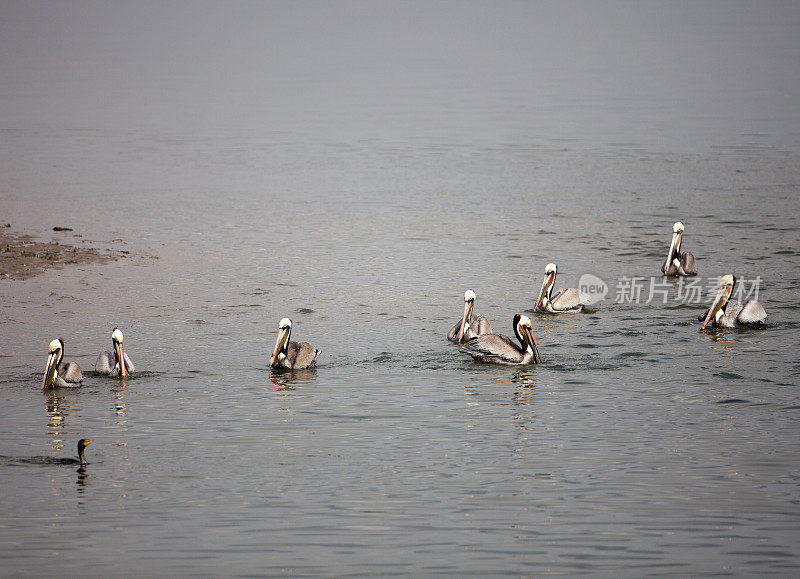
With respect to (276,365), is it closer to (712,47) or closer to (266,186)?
(266,186)

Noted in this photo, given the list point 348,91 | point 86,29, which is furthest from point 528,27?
point 348,91

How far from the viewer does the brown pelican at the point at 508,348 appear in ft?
40.4

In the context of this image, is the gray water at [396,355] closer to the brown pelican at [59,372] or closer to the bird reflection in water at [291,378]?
the bird reflection in water at [291,378]

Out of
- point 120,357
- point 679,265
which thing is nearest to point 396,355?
point 120,357

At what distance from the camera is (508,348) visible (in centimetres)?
1229

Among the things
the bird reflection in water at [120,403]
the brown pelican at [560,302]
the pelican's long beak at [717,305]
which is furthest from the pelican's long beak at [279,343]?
the pelican's long beak at [717,305]

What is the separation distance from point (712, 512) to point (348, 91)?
4693cm

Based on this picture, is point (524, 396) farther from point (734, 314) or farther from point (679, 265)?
point (679, 265)

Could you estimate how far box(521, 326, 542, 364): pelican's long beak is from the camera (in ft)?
40.9

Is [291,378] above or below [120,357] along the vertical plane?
below

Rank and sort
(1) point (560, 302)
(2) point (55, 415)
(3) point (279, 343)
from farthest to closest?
(1) point (560, 302), (3) point (279, 343), (2) point (55, 415)

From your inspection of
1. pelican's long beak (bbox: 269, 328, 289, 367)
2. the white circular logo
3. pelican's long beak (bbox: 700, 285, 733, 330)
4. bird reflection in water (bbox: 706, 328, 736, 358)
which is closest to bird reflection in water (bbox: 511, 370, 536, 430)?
bird reflection in water (bbox: 706, 328, 736, 358)

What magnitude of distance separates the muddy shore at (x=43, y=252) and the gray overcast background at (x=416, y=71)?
59.4ft

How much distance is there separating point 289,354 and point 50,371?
95.5 inches
